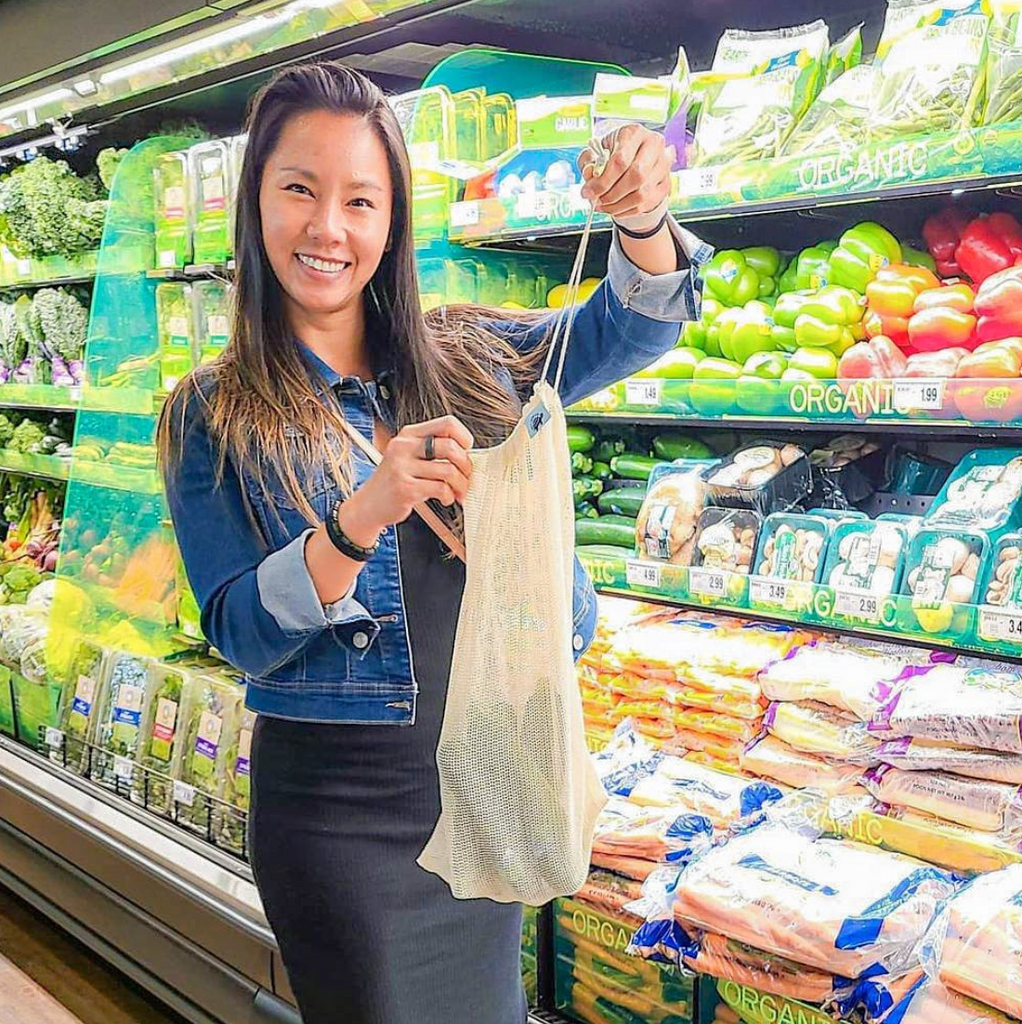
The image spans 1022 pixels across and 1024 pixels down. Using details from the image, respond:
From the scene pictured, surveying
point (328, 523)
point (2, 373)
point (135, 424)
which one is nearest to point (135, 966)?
point (135, 424)

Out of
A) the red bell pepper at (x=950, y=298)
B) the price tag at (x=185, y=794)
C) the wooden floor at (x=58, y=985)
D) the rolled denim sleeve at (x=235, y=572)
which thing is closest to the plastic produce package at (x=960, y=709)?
the red bell pepper at (x=950, y=298)

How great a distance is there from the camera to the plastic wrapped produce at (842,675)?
1.97 meters

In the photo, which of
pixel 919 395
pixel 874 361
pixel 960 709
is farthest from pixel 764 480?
pixel 960 709

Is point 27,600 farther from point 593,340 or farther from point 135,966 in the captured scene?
point 593,340

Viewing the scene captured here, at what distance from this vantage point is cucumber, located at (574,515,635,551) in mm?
2412

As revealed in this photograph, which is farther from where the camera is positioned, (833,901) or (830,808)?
(830,808)

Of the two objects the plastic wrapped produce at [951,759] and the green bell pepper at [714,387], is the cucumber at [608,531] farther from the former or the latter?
the plastic wrapped produce at [951,759]

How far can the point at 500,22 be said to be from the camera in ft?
7.88

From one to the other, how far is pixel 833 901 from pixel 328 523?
903 millimetres

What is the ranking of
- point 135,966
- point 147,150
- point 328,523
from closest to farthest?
point 328,523, point 135,966, point 147,150

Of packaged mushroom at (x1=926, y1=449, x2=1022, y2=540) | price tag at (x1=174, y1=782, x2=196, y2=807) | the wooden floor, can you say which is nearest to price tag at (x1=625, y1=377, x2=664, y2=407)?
→ packaged mushroom at (x1=926, y1=449, x2=1022, y2=540)

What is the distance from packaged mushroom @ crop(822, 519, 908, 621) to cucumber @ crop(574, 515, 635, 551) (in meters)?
0.48

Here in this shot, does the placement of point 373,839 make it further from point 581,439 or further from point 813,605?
point 581,439

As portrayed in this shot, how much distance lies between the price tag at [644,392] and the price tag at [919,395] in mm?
455
